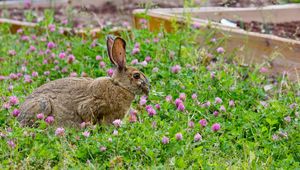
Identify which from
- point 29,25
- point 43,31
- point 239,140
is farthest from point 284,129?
point 29,25

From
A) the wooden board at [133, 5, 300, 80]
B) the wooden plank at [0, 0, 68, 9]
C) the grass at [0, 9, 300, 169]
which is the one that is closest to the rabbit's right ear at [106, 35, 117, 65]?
the grass at [0, 9, 300, 169]

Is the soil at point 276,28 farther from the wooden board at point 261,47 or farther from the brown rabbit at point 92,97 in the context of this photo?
the brown rabbit at point 92,97

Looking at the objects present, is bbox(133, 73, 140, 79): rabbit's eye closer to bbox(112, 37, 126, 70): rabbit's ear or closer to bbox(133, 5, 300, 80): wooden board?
bbox(112, 37, 126, 70): rabbit's ear

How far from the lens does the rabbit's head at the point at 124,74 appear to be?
5.68 meters

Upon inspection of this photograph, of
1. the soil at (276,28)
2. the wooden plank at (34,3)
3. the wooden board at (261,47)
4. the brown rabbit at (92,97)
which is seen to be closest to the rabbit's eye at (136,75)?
the brown rabbit at (92,97)

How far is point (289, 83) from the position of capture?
6.68 m

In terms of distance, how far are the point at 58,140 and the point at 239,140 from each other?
4.00 ft

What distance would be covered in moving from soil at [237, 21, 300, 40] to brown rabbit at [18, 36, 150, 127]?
262 cm

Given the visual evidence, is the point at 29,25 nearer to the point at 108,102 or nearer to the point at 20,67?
the point at 20,67

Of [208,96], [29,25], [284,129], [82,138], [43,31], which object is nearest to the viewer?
[82,138]

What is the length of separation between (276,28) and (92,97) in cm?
322

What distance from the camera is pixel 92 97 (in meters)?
5.65

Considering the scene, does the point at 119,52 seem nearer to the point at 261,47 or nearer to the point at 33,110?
the point at 33,110

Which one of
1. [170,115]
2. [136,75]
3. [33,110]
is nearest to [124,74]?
[136,75]
